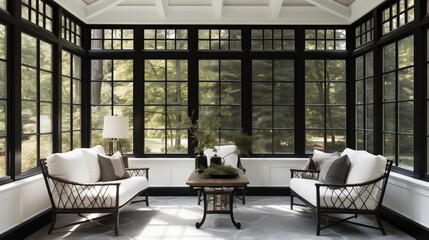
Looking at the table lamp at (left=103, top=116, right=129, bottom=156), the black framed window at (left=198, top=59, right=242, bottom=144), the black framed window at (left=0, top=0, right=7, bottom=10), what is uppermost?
the black framed window at (left=0, top=0, right=7, bottom=10)

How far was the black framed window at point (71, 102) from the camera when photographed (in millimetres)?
5934

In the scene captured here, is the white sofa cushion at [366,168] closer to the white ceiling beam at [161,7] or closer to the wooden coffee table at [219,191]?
the wooden coffee table at [219,191]

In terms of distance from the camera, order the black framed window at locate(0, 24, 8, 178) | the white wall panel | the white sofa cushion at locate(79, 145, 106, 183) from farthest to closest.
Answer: the white sofa cushion at locate(79, 145, 106, 183), the black framed window at locate(0, 24, 8, 178), the white wall panel

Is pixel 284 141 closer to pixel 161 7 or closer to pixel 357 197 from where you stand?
pixel 357 197

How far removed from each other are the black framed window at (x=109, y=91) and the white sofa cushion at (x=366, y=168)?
13.7ft

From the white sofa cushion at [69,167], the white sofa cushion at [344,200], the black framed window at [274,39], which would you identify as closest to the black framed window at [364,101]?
the black framed window at [274,39]

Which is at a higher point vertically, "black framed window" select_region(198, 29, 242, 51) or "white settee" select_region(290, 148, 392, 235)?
"black framed window" select_region(198, 29, 242, 51)

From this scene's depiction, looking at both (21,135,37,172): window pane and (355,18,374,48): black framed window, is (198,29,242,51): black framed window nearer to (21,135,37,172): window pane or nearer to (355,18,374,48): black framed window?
(355,18,374,48): black framed window

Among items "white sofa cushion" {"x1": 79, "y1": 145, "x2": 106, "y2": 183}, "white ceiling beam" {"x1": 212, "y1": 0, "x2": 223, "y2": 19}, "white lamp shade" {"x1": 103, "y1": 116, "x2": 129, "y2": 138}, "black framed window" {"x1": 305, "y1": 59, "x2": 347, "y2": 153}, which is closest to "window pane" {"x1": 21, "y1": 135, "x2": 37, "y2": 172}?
"white sofa cushion" {"x1": 79, "y1": 145, "x2": 106, "y2": 183}

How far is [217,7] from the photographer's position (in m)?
6.33

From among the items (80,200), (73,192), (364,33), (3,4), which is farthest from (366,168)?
(3,4)

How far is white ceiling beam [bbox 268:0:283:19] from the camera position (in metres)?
6.22

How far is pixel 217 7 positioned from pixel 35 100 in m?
3.41

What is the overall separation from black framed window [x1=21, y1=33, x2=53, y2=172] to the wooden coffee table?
2.24m
